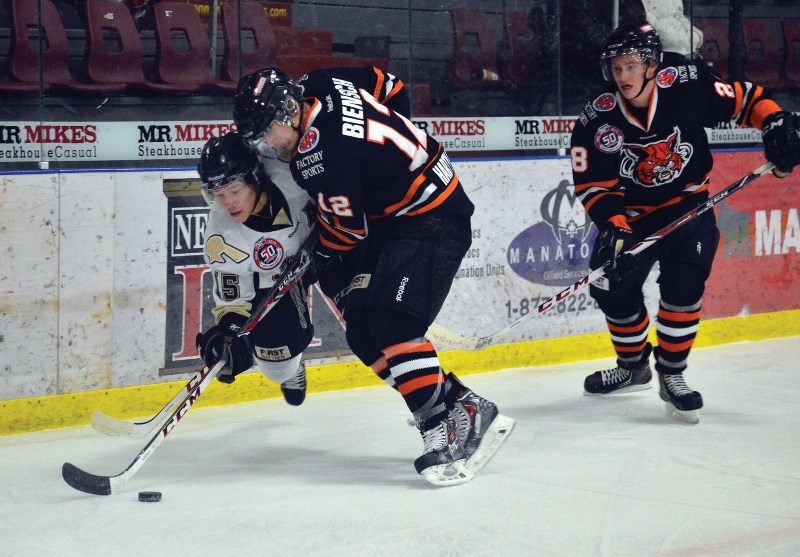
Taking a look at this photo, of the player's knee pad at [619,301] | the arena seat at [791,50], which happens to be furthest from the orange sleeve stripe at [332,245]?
the arena seat at [791,50]

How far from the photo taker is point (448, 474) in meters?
2.76

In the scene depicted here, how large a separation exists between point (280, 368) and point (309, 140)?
0.86 meters

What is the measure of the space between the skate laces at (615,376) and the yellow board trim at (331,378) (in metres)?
0.65

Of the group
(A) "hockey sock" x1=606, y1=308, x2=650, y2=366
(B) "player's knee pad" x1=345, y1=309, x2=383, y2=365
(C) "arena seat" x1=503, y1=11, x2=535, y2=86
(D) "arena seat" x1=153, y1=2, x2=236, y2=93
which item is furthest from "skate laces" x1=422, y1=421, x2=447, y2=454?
(C) "arena seat" x1=503, y1=11, x2=535, y2=86

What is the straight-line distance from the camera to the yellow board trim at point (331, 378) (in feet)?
11.4

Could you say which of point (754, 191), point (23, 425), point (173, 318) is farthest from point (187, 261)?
point (754, 191)

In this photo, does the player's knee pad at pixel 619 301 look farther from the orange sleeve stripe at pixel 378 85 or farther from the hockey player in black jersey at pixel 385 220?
the orange sleeve stripe at pixel 378 85

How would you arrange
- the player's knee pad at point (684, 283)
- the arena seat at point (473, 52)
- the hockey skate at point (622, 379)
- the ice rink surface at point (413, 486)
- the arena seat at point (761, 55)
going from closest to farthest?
1. the ice rink surface at point (413, 486)
2. the player's knee pad at point (684, 283)
3. the hockey skate at point (622, 379)
4. the arena seat at point (473, 52)
5. the arena seat at point (761, 55)

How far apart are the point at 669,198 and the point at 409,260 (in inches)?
45.1

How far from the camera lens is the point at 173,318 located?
12.2 feet

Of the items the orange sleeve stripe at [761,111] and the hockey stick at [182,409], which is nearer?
the hockey stick at [182,409]

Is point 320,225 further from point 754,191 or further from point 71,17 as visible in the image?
point 754,191

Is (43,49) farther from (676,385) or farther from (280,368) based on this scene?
(676,385)

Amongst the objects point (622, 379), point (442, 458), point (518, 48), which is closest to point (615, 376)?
point (622, 379)
